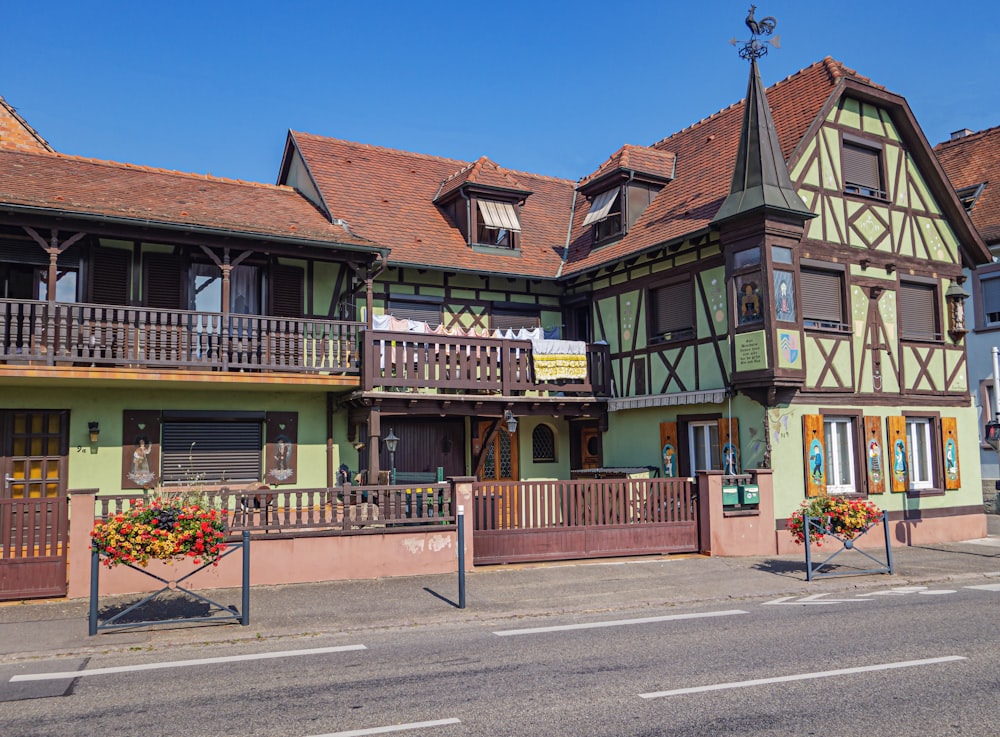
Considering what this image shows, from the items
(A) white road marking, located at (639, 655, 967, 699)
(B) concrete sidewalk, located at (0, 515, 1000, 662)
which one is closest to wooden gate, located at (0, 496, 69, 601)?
(B) concrete sidewalk, located at (0, 515, 1000, 662)

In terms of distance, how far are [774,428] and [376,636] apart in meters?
9.44

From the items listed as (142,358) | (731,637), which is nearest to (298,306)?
(142,358)

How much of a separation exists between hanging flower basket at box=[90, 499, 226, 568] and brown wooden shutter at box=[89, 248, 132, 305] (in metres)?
7.53

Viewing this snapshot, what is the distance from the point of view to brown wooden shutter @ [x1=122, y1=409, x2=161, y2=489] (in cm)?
1596

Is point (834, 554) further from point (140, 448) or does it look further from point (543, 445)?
point (140, 448)

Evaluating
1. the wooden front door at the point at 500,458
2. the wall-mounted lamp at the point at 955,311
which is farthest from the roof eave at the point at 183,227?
the wall-mounted lamp at the point at 955,311

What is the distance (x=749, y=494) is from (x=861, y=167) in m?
7.92

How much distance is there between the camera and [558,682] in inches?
278

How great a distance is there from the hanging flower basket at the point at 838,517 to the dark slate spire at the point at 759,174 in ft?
18.4

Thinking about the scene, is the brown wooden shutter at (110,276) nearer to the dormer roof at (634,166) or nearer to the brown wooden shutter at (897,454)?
the dormer roof at (634,166)

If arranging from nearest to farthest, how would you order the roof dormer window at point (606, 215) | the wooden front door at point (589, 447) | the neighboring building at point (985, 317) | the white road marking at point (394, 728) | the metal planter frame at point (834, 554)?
the white road marking at point (394, 728) → the metal planter frame at point (834, 554) → the roof dormer window at point (606, 215) → the wooden front door at point (589, 447) → the neighboring building at point (985, 317)

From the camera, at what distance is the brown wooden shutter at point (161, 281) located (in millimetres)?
16484

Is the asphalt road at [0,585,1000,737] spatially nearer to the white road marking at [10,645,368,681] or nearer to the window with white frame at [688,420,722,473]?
the white road marking at [10,645,368,681]

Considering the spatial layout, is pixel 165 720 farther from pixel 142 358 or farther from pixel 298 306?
pixel 298 306
